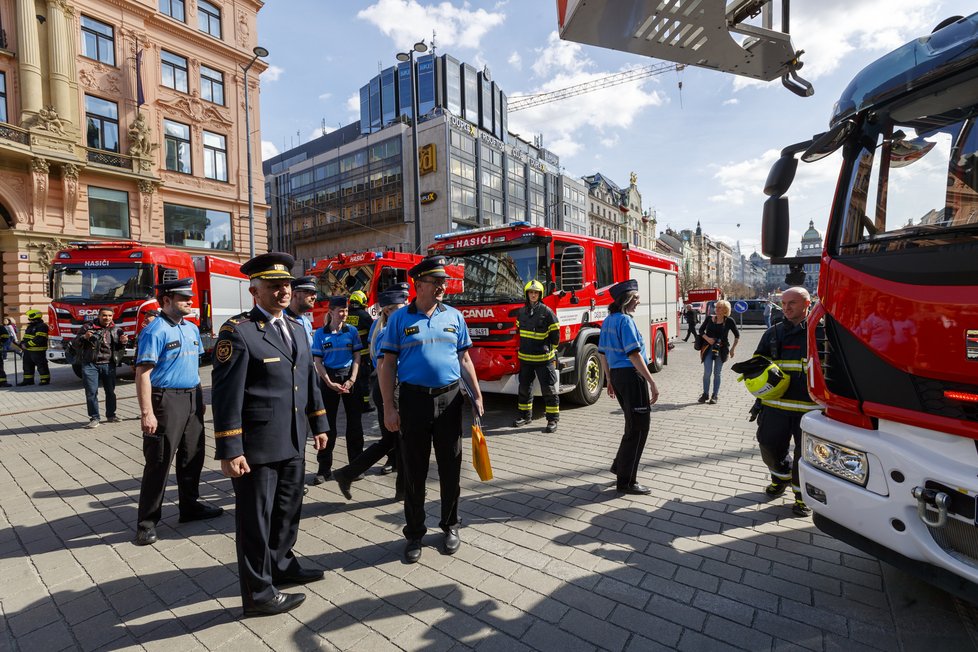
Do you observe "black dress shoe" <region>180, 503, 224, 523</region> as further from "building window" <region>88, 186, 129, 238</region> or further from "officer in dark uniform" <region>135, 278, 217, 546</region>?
"building window" <region>88, 186, 129, 238</region>

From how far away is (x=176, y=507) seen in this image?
4258mm

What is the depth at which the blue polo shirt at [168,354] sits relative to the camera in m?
3.76

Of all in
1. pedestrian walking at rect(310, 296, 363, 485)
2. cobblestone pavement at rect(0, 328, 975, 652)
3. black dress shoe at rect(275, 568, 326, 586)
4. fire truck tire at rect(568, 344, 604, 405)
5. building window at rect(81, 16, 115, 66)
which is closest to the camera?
cobblestone pavement at rect(0, 328, 975, 652)

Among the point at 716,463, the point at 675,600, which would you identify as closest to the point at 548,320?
the point at 716,463

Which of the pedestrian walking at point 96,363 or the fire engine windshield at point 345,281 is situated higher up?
the fire engine windshield at point 345,281

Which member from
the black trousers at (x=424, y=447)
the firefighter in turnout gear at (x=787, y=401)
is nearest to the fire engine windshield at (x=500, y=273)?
the firefighter in turnout gear at (x=787, y=401)

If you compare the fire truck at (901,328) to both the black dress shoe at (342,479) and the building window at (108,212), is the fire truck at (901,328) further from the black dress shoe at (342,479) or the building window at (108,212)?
the building window at (108,212)

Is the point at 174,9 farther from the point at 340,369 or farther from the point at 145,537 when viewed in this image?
the point at 145,537

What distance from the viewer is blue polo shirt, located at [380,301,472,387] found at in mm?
3277

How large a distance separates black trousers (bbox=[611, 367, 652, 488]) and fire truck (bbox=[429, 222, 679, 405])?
9.21ft

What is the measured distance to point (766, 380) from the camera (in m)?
3.80

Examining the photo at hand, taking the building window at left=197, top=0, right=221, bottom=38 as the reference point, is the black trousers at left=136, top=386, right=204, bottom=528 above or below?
below

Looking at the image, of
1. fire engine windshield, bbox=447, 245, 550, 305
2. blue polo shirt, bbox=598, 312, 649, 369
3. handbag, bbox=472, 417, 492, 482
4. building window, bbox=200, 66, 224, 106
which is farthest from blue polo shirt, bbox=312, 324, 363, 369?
building window, bbox=200, 66, 224, 106

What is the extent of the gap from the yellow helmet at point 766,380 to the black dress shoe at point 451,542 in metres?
2.55
